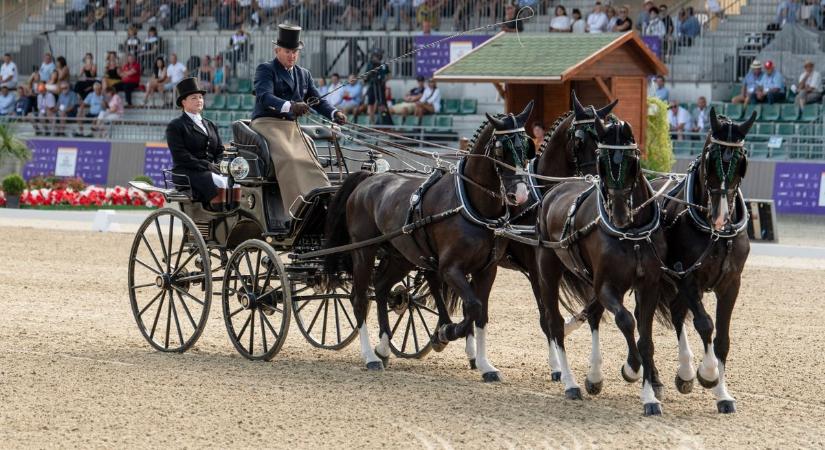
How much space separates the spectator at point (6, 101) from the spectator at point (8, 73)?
1.85 feet

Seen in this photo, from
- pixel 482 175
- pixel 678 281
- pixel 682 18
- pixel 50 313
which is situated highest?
pixel 682 18

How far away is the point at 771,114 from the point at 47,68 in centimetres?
1636

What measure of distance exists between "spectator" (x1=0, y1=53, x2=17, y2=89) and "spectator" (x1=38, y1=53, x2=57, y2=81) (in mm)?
630

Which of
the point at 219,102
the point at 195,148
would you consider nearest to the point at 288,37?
the point at 195,148

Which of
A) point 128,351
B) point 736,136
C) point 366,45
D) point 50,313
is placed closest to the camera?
Result: point 736,136

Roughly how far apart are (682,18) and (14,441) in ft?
65.6

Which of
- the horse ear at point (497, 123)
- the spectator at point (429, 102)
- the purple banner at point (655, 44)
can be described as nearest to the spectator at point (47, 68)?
the spectator at point (429, 102)

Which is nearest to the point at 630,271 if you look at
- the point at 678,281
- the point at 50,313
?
the point at 678,281

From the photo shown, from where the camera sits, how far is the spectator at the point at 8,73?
30562 millimetres

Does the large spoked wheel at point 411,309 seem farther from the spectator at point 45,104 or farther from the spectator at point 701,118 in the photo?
the spectator at point 45,104

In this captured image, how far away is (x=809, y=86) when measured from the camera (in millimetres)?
22125

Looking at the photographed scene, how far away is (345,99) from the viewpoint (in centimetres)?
2553

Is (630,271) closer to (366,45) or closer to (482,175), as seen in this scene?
(482,175)

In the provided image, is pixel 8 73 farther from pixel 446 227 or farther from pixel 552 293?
pixel 552 293
